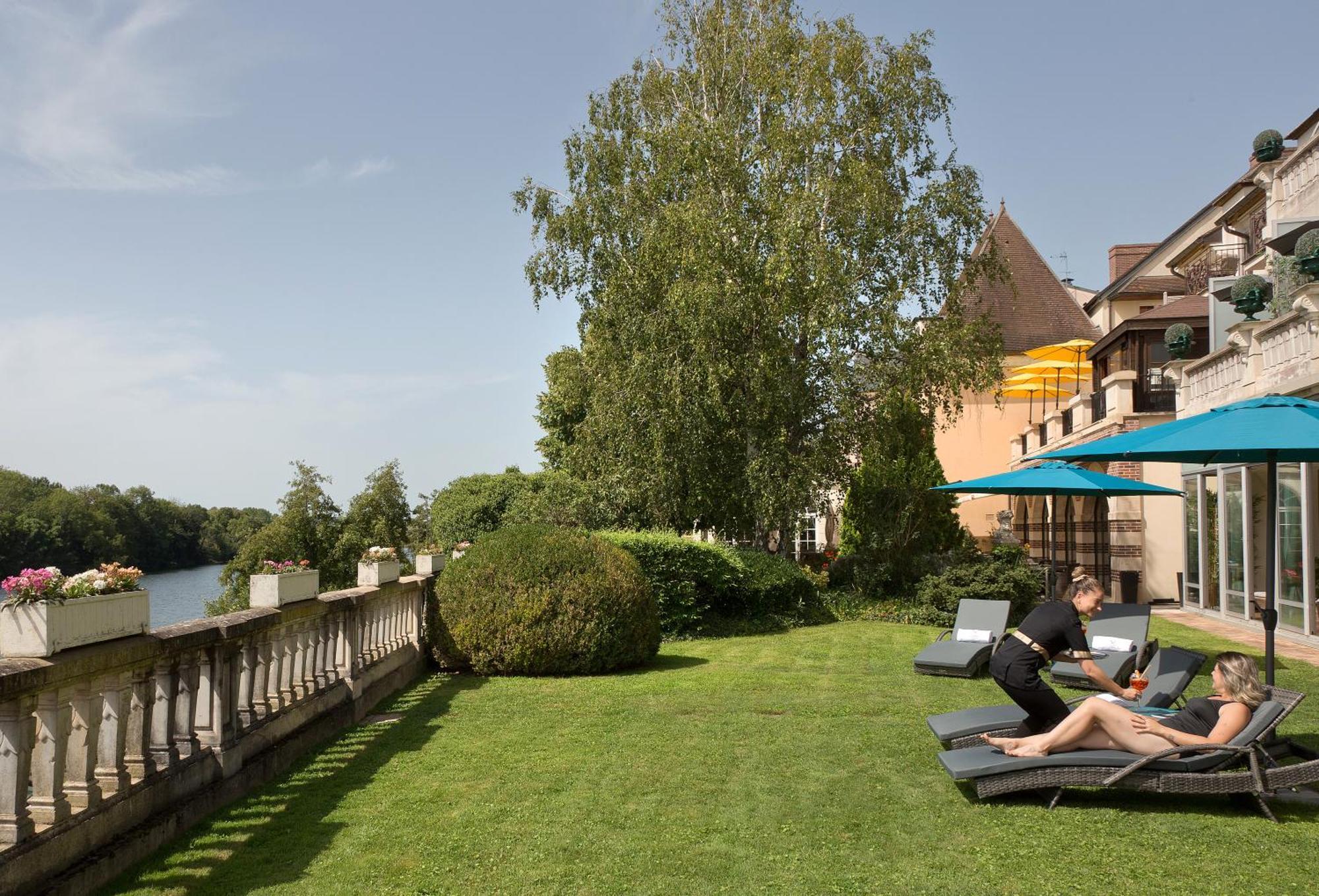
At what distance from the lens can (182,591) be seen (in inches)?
1870

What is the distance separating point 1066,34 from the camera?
1598cm

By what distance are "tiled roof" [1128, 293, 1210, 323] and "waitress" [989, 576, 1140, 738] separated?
68.4 feet

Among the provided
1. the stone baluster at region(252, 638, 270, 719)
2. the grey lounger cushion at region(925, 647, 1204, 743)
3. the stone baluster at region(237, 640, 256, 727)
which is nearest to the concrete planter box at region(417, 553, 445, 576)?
the stone baluster at region(252, 638, 270, 719)

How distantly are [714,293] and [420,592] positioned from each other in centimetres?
912

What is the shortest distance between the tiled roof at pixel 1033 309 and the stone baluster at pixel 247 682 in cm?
3434

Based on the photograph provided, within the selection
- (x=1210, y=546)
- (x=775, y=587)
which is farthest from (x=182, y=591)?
(x=1210, y=546)

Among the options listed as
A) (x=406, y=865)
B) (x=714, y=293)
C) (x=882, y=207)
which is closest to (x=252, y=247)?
(x=714, y=293)

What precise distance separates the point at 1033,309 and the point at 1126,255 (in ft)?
19.9

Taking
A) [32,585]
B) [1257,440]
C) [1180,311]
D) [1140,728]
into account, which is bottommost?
[1140,728]

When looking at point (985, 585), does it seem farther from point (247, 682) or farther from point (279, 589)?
point (247, 682)

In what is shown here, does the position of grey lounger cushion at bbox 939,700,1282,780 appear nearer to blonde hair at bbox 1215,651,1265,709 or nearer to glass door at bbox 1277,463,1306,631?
blonde hair at bbox 1215,651,1265,709

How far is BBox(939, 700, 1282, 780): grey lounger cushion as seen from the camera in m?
5.91

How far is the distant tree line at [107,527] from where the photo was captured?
46.4 m

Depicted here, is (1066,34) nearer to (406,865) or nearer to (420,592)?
(420,592)
